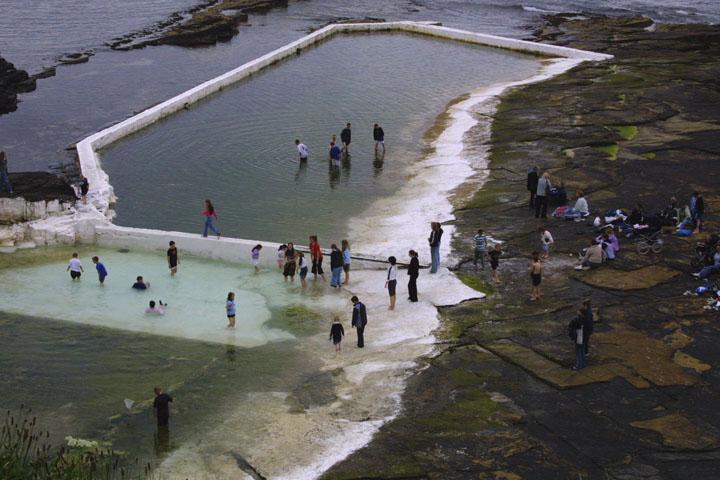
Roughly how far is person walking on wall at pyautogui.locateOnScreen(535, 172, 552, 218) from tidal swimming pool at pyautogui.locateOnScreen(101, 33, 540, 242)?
5912 millimetres

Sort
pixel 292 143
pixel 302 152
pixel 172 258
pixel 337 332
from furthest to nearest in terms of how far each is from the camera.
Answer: pixel 292 143
pixel 302 152
pixel 172 258
pixel 337 332

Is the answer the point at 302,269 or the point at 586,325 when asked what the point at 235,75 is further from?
the point at 586,325

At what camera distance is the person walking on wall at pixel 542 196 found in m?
29.4

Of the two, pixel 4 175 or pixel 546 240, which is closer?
pixel 546 240

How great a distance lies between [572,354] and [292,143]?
2067 cm

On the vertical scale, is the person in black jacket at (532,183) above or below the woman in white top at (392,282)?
above

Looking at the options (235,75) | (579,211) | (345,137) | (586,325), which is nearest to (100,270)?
(586,325)

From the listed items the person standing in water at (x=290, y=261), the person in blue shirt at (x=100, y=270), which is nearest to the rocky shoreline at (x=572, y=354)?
the person standing in water at (x=290, y=261)

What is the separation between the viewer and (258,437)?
1862 centimetres

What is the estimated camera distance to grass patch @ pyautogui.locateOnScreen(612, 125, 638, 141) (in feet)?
125

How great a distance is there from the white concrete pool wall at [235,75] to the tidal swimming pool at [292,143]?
485 millimetres

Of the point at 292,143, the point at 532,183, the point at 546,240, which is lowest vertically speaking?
the point at 292,143

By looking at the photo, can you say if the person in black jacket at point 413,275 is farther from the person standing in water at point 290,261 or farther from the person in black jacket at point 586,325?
the person in black jacket at point 586,325

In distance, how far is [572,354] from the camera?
838 inches
